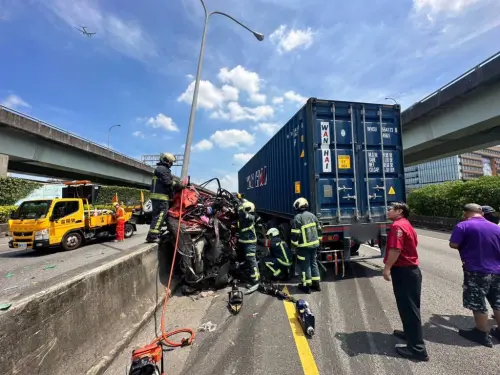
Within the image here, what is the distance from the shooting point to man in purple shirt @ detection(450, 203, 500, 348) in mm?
3037

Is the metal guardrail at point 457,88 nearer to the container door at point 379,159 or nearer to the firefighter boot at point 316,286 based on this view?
the container door at point 379,159

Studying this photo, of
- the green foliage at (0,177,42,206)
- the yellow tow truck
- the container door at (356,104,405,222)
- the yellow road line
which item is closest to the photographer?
the yellow road line

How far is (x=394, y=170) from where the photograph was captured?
596 cm

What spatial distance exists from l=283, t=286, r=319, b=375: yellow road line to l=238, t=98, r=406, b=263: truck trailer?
189 centimetres

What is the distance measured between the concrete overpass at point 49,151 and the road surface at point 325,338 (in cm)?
1574

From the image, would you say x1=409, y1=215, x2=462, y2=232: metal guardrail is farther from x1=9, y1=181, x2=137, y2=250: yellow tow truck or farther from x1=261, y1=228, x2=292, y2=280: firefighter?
x1=9, y1=181, x2=137, y2=250: yellow tow truck

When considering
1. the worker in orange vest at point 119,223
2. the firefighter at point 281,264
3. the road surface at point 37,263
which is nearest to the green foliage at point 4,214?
the road surface at point 37,263

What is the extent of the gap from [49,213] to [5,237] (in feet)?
22.7

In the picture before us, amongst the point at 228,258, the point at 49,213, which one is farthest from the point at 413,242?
the point at 49,213

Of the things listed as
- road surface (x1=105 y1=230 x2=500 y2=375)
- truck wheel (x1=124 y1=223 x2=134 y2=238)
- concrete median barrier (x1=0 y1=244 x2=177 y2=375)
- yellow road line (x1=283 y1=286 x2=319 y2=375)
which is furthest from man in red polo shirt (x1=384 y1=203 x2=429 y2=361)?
truck wheel (x1=124 y1=223 x2=134 y2=238)

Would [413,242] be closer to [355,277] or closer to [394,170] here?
[355,277]

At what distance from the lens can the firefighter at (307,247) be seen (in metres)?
4.71

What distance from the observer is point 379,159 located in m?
5.91

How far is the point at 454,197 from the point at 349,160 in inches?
535
